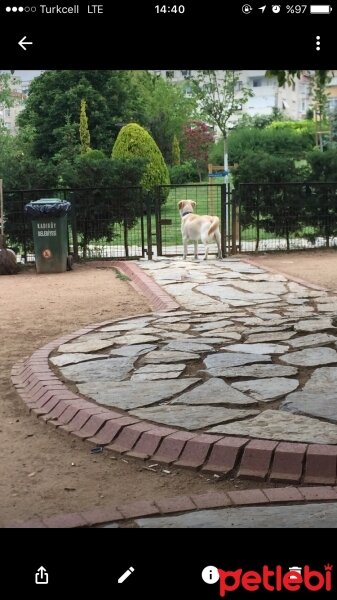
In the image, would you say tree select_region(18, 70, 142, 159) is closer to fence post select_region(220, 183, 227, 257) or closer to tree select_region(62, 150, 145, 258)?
tree select_region(62, 150, 145, 258)

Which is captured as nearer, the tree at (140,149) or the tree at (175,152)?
the tree at (140,149)

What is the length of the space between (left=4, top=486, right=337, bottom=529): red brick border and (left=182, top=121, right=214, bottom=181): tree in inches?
1560

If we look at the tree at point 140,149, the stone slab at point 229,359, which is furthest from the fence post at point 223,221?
the tree at point 140,149

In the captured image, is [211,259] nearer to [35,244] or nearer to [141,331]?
[35,244]

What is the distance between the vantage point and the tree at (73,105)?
36375 mm

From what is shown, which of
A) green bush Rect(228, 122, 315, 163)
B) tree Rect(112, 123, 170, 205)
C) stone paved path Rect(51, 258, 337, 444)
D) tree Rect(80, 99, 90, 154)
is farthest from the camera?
green bush Rect(228, 122, 315, 163)

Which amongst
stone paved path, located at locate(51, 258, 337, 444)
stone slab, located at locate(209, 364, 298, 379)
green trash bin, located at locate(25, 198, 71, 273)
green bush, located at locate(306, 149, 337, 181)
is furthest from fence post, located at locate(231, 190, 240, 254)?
stone slab, located at locate(209, 364, 298, 379)

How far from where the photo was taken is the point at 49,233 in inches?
511

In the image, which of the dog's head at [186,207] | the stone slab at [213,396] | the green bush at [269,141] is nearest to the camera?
the stone slab at [213,396]

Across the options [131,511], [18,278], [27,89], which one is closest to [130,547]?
[131,511]

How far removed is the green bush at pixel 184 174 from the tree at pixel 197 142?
8.65 feet

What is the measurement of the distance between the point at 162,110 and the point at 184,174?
6.82 metres

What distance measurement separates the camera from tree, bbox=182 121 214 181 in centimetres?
4244
